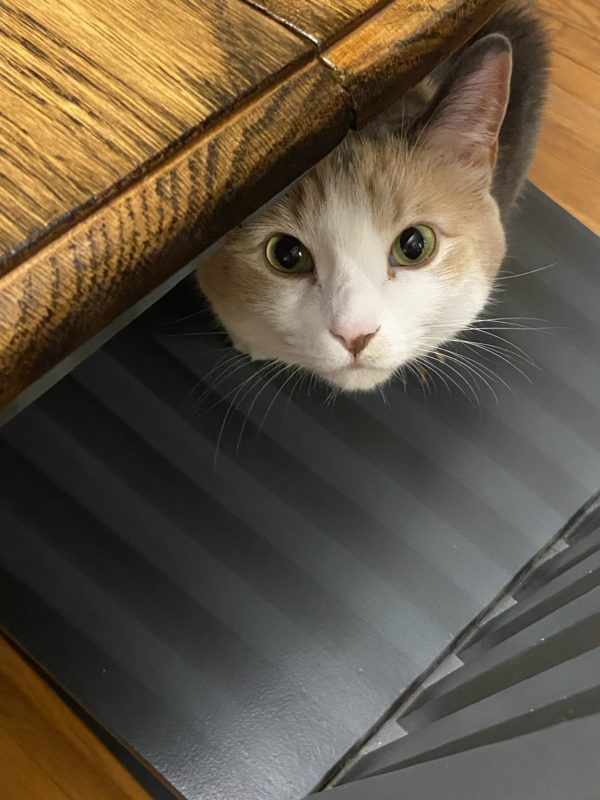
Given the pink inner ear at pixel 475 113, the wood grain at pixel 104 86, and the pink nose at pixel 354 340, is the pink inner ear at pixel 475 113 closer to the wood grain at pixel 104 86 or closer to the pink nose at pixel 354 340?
the pink nose at pixel 354 340

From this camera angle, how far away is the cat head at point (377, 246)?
2.56 ft

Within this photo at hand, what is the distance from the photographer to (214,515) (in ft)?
2.82

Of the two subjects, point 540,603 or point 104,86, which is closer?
point 104,86

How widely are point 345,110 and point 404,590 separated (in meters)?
0.55

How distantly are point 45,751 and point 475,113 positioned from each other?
962 mm

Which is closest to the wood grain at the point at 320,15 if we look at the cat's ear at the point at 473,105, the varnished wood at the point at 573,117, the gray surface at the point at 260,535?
the cat's ear at the point at 473,105

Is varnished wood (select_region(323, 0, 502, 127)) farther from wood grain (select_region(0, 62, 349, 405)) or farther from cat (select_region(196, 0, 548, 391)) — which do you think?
cat (select_region(196, 0, 548, 391))

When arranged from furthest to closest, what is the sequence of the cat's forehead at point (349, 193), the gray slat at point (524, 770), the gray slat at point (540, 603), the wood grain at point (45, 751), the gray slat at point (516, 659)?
the wood grain at point (45, 751), the cat's forehead at point (349, 193), the gray slat at point (540, 603), the gray slat at point (516, 659), the gray slat at point (524, 770)

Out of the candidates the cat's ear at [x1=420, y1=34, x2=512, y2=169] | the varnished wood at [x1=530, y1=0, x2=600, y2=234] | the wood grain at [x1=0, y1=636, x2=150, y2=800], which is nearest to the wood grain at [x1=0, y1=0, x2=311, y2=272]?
the cat's ear at [x1=420, y1=34, x2=512, y2=169]

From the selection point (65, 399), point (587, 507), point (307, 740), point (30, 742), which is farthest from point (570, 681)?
point (30, 742)

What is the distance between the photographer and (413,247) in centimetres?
84

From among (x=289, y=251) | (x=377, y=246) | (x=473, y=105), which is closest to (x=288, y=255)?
(x=289, y=251)

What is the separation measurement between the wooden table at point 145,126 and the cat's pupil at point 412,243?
0.36 metres

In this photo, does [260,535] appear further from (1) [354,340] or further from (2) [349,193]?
(2) [349,193]
